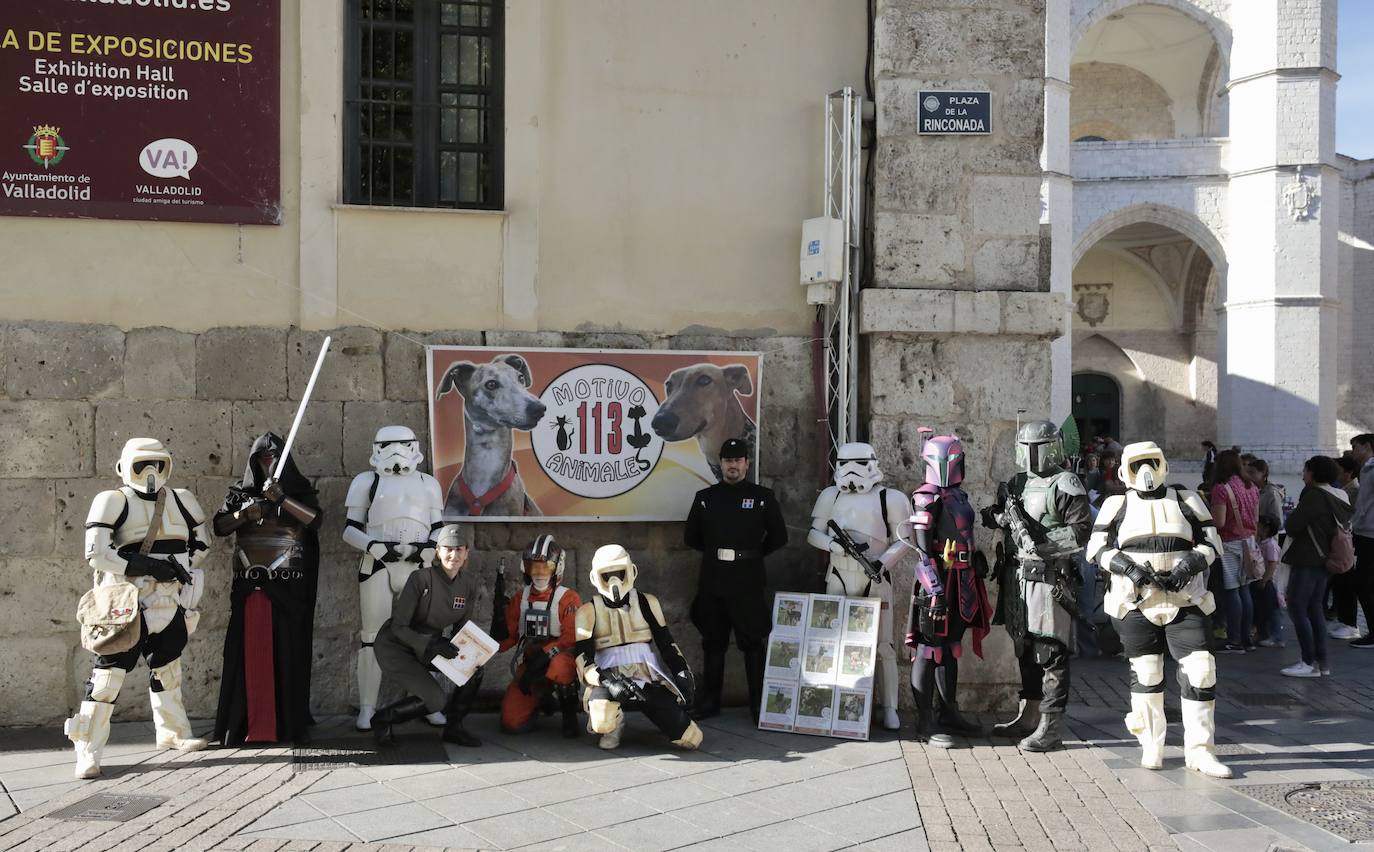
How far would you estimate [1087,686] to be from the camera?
8875 millimetres

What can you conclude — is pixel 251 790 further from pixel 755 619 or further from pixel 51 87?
pixel 51 87

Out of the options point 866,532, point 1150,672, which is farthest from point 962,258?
point 1150,672

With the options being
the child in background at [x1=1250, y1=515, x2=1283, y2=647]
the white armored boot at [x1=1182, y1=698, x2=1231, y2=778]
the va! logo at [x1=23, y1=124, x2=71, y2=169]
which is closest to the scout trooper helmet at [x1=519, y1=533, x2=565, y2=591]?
the white armored boot at [x1=1182, y1=698, x2=1231, y2=778]

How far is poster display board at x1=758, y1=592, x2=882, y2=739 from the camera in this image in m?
7.12

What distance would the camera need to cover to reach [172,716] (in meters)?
6.70

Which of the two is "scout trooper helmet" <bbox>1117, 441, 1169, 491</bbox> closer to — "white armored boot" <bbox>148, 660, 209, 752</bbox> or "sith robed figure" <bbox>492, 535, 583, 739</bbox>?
"sith robed figure" <bbox>492, 535, 583, 739</bbox>

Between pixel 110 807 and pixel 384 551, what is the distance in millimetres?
1994

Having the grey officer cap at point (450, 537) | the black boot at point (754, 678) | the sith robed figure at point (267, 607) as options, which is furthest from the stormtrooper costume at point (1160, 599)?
the sith robed figure at point (267, 607)

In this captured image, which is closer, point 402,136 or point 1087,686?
point 402,136

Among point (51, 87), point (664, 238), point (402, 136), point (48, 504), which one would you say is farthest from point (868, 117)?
point (48, 504)

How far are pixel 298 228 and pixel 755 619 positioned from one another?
3755mm

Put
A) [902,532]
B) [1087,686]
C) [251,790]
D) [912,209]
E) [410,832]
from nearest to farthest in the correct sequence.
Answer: [410,832]
[251,790]
[902,532]
[912,209]
[1087,686]

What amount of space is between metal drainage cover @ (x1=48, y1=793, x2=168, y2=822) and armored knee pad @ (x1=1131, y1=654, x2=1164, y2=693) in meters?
4.97

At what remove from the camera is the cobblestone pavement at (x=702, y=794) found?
17.3 feet
